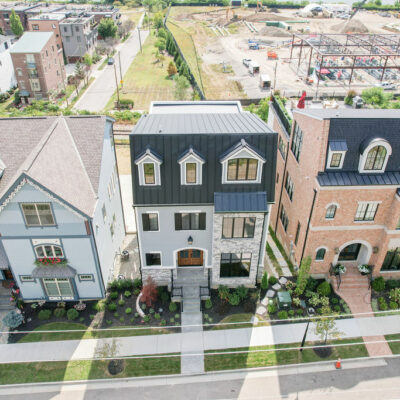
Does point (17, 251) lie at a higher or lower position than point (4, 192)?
lower

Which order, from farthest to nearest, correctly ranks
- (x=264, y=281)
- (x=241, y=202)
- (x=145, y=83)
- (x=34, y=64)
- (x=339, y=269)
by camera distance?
(x=145, y=83) < (x=34, y=64) < (x=339, y=269) < (x=264, y=281) < (x=241, y=202)

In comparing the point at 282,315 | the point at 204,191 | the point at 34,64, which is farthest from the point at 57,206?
the point at 34,64

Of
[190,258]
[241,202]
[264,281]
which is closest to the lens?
[241,202]

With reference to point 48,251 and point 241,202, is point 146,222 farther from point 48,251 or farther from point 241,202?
point 48,251

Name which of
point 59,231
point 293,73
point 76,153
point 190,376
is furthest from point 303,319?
point 293,73

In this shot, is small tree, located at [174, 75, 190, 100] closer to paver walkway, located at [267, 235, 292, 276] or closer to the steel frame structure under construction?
the steel frame structure under construction

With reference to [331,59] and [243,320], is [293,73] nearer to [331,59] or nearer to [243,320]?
[331,59]
